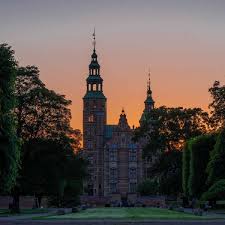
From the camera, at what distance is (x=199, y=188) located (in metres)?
80.1

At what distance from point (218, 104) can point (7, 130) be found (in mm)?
45920

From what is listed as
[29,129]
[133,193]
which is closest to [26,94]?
[29,129]

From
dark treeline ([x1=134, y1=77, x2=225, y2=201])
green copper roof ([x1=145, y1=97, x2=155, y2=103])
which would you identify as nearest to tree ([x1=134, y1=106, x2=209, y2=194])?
dark treeline ([x1=134, y1=77, x2=225, y2=201])

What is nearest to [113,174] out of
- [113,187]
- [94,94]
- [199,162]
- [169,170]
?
[113,187]

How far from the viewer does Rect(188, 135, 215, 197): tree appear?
3147 inches

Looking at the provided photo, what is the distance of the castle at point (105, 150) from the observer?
6585 inches

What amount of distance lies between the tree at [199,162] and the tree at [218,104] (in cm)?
638

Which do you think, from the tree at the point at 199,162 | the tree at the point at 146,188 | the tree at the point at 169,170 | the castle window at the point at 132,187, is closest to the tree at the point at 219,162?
the tree at the point at 199,162

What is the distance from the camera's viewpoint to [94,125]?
17288cm

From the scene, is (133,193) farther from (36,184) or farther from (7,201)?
(36,184)

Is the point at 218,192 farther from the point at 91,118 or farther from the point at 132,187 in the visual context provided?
the point at 91,118

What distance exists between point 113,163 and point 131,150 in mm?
5153

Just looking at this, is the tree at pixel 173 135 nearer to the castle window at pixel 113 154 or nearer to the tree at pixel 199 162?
the tree at pixel 199 162

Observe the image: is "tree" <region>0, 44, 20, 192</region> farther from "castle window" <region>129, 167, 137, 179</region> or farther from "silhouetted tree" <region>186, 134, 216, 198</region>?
"castle window" <region>129, 167, 137, 179</region>
